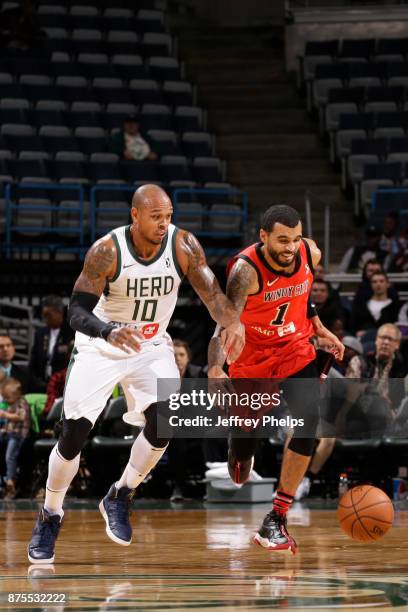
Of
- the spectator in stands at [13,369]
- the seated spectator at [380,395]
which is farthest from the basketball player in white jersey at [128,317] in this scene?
the spectator in stands at [13,369]

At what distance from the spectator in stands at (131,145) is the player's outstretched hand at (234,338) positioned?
11066 millimetres

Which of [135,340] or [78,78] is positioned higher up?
[78,78]

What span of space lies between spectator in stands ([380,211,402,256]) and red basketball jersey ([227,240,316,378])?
7.60 m

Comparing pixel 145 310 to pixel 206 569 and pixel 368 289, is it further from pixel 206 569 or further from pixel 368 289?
pixel 368 289

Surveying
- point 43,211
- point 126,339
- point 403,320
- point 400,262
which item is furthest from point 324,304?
point 126,339

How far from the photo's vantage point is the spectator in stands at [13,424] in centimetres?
1141

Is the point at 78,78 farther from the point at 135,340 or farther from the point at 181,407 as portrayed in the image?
the point at 135,340

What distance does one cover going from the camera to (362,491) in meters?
6.45

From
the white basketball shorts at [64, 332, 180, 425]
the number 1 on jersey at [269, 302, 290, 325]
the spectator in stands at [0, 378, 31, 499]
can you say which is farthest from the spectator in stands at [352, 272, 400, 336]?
the white basketball shorts at [64, 332, 180, 425]

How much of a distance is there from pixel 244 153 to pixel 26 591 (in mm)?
15257

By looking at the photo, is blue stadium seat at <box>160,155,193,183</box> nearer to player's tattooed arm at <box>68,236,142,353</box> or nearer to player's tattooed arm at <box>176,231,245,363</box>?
player's tattooed arm at <box>176,231,245,363</box>

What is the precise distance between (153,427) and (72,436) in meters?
0.53

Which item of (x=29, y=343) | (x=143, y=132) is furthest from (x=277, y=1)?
(x=29, y=343)
